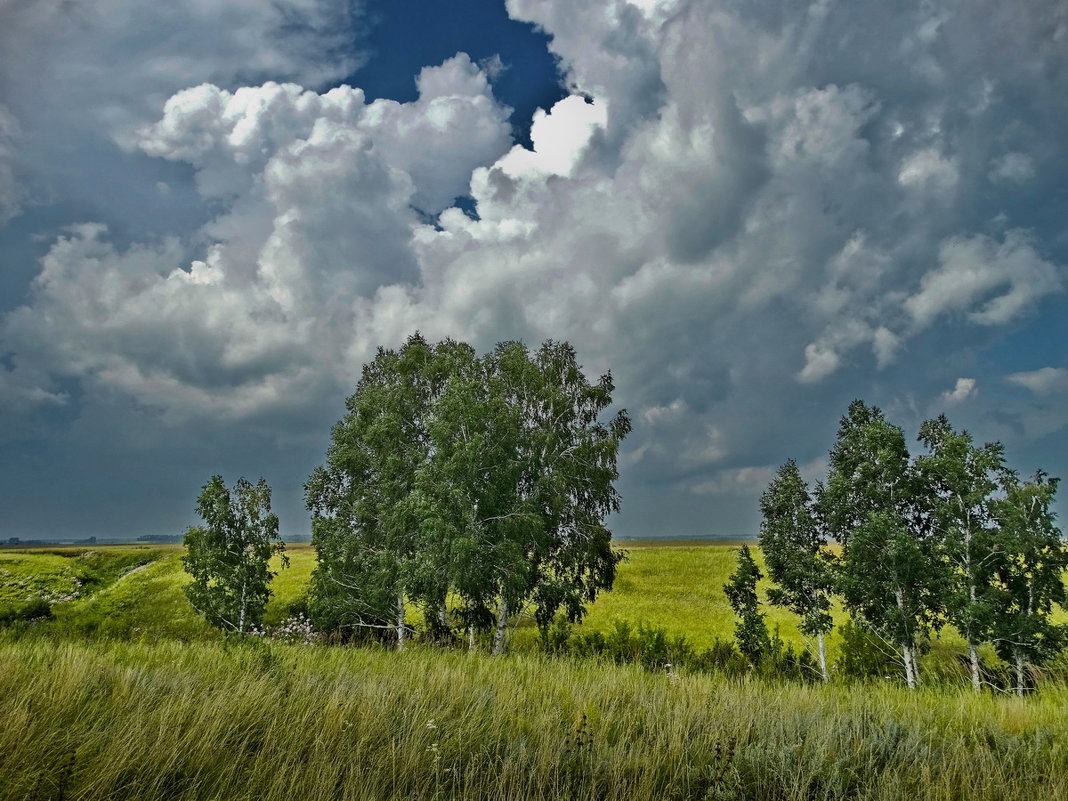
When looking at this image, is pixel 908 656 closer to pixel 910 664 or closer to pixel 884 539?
pixel 910 664

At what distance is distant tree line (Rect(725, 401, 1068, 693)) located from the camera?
17047 millimetres

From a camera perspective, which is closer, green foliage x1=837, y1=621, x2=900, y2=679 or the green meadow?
the green meadow

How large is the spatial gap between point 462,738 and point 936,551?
1889cm

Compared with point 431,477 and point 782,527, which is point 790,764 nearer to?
point 431,477

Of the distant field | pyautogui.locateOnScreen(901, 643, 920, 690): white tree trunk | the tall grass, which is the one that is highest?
the tall grass

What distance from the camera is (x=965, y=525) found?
61.8ft

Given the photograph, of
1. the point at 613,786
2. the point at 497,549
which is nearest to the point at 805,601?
the point at 497,549

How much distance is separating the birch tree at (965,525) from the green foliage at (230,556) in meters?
24.2

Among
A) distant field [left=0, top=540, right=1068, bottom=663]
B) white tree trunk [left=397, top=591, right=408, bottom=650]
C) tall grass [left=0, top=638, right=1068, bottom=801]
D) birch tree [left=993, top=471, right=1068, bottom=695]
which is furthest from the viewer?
distant field [left=0, top=540, right=1068, bottom=663]

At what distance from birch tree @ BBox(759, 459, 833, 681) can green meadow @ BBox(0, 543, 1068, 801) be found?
1278 centimetres

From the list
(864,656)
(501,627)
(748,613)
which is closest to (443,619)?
(501,627)

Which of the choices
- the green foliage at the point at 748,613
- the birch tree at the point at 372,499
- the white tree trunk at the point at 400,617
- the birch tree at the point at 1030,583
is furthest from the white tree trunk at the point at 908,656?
the white tree trunk at the point at 400,617

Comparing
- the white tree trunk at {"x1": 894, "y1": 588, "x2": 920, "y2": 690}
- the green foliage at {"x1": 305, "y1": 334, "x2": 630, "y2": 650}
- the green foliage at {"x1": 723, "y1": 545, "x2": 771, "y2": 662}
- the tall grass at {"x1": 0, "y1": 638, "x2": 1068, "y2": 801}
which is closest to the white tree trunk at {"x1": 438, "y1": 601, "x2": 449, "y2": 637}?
the green foliage at {"x1": 305, "y1": 334, "x2": 630, "y2": 650}

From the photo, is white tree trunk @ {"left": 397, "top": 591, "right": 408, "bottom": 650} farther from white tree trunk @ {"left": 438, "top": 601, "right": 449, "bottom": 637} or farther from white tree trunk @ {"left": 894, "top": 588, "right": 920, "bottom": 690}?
white tree trunk @ {"left": 894, "top": 588, "right": 920, "bottom": 690}
